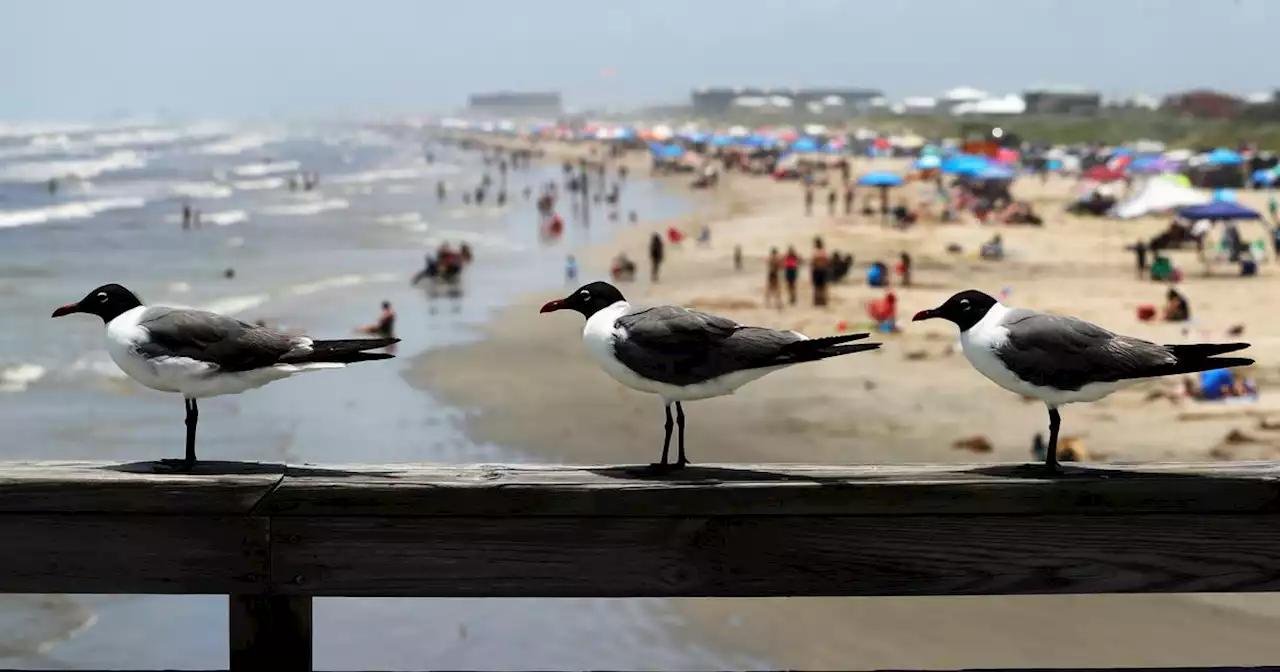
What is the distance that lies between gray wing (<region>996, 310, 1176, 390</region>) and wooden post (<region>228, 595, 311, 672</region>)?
155 centimetres

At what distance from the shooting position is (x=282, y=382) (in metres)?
19.7

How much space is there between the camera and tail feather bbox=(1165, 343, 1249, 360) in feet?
9.08

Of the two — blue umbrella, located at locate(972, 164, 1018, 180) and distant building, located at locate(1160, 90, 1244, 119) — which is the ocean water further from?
distant building, located at locate(1160, 90, 1244, 119)

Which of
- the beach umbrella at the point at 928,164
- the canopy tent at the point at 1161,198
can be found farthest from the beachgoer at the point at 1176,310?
the beach umbrella at the point at 928,164

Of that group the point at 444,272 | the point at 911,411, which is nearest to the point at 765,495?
the point at 911,411

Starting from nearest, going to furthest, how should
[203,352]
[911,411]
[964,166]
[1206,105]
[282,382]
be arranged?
1. [203,352]
2. [911,411]
3. [282,382]
4. [964,166]
5. [1206,105]

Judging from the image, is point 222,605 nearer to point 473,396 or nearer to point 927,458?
point 927,458

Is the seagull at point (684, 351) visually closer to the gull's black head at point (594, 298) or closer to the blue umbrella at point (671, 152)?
the gull's black head at point (594, 298)

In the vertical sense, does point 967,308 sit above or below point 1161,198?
above

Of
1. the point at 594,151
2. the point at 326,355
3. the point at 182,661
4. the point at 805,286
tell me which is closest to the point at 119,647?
the point at 182,661

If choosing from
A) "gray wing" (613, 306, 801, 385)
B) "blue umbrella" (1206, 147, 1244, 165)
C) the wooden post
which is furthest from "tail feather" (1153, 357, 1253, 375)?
"blue umbrella" (1206, 147, 1244, 165)

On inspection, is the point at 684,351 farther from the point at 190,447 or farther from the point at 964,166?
the point at 964,166

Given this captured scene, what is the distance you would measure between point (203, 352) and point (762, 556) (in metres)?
1.29

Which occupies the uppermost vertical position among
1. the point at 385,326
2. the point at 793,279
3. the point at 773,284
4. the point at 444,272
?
the point at 793,279
